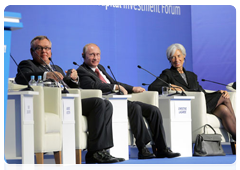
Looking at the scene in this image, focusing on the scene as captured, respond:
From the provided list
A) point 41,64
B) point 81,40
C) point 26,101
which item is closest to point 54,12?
point 81,40

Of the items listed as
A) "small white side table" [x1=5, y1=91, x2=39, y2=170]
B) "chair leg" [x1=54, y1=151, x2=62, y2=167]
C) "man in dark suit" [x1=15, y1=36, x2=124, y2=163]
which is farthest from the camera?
"man in dark suit" [x1=15, y1=36, x2=124, y2=163]

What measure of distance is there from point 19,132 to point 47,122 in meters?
0.27

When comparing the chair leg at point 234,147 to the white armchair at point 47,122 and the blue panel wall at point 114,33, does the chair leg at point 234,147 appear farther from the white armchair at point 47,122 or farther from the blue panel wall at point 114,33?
the white armchair at point 47,122

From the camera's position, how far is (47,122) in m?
3.23

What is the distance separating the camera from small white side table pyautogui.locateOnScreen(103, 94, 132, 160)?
3816 mm

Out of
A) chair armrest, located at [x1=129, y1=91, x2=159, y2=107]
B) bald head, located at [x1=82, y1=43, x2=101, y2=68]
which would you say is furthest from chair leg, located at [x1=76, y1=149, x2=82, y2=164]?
bald head, located at [x1=82, y1=43, x2=101, y2=68]

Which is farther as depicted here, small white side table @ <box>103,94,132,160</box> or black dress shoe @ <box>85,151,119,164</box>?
small white side table @ <box>103,94,132,160</box>

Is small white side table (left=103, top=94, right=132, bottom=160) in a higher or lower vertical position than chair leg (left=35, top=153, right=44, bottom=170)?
higher

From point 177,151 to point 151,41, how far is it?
252 centimetres

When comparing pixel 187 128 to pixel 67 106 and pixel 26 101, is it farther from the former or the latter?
pixel 26 101

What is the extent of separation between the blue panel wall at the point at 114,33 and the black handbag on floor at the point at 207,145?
1.92 m

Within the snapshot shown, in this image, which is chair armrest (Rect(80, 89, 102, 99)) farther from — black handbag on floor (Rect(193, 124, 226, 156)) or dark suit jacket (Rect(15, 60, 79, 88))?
black handbag on floor (Rect(193, 124, 226, 156))

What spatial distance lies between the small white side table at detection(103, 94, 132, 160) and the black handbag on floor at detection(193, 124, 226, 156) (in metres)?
0.86

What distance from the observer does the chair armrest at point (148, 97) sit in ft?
14.0
